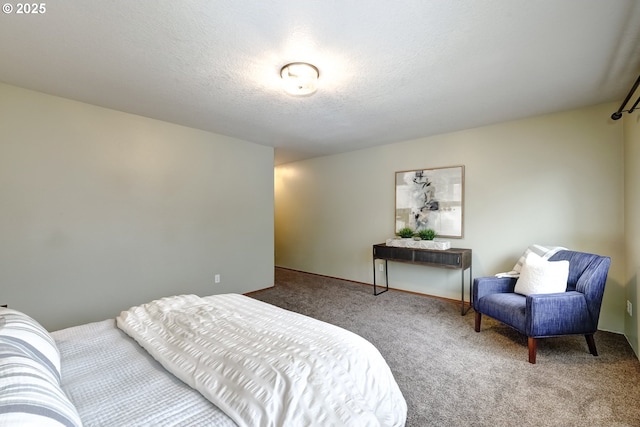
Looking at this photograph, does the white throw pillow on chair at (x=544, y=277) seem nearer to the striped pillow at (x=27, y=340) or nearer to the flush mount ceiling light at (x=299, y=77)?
the flush mount ceiling light at (x=299, y=77)

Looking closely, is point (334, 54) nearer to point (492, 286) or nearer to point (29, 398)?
point (29, 398)

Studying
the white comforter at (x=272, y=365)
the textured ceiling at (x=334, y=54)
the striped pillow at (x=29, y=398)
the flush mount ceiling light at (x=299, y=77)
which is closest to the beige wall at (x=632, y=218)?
the textured ceiling at (x=334, y=54)

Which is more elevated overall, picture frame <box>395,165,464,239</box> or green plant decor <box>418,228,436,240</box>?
picture frame <box>395,165,464,239</box>

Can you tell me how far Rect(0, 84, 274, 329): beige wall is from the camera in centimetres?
245

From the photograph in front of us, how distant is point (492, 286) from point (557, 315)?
0.60 metres

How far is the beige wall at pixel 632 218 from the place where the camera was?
2281mm

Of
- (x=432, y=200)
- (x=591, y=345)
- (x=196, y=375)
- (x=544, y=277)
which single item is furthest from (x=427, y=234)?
(x=196, y=375)

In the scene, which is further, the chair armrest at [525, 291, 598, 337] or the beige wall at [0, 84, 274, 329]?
the beige wall at [0, 84, 274, 329]

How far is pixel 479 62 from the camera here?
80.0 inches

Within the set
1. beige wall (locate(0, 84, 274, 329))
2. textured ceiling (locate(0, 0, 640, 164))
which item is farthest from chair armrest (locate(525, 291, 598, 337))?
beige wall (locate(0, 84, 274, 329))

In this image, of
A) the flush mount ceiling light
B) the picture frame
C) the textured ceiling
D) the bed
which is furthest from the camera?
the picture frame

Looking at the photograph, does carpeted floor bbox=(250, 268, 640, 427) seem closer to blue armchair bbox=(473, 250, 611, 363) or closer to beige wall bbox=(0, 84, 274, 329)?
blue armchair bbox=(473, 250, 611, 363)

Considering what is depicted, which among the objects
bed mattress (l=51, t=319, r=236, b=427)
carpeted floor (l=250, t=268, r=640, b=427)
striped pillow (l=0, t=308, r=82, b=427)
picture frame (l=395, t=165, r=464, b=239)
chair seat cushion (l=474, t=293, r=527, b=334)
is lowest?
carpeted floor (l=250, t=268, r=640, b=427)

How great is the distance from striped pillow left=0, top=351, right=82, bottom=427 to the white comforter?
15.2 inches
